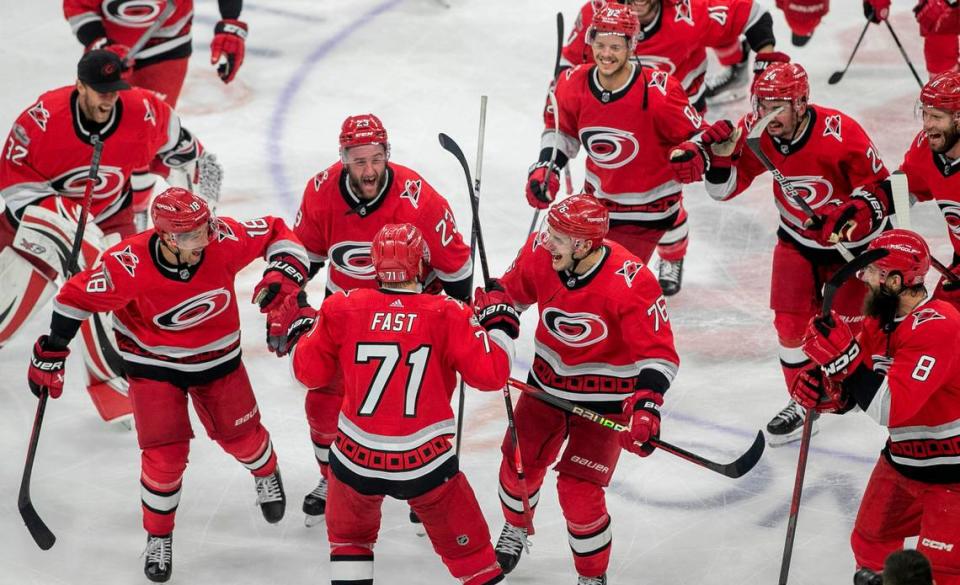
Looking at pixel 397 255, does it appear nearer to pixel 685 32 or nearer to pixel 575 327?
pixel 575 327

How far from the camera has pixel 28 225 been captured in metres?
4.98

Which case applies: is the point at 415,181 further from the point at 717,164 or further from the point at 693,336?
the point at 693,336

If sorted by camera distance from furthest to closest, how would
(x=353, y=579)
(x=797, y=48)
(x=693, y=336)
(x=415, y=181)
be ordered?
(x=797, y=48)
(x=693, y=336)
(x=415, y=181)
(x=353, y=579)

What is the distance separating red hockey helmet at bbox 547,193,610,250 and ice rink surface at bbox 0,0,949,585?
1.21 m

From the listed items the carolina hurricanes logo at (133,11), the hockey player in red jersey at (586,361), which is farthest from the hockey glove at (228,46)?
the hockey player in red jersey at (586,361)

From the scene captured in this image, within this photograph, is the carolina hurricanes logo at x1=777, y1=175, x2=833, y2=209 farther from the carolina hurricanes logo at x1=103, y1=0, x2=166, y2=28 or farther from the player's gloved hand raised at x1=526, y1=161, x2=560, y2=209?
the carolina hurricanes logo at x1=103, y1=0, x2=166, y2=28

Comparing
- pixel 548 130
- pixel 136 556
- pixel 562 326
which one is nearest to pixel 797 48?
pixel 548 130

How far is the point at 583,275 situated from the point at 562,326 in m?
0.19

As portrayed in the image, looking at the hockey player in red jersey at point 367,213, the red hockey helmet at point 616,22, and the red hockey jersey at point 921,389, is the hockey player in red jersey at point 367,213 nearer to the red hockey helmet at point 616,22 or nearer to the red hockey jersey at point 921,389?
the red hockey helmet at point 616,22

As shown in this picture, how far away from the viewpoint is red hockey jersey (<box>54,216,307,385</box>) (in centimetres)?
407

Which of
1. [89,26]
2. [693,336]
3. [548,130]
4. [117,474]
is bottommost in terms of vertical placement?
[117,474]

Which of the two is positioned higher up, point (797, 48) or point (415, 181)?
point (415, 181)

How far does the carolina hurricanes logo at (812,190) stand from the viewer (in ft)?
15.2

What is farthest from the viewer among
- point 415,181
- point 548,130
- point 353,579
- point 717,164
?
point 548,130
